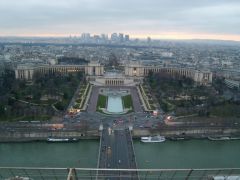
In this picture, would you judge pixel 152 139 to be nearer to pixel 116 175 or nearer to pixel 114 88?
pixel 116 175

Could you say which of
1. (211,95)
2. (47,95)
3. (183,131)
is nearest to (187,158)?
(183,131)

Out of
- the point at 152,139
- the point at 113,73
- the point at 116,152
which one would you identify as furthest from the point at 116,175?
the point at 113,73

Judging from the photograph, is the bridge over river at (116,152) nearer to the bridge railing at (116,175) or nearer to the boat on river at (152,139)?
the bridge railing at (116,175)

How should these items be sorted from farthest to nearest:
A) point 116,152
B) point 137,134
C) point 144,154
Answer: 1. point 137,134
2. point 144,154
3. point 116,152

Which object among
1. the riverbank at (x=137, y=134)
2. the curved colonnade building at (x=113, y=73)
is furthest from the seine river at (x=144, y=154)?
the curved colonnade building at (x=113, y=73)

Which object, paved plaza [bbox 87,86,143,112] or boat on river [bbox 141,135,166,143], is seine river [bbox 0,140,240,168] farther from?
paved plaza [bbox 87,86,143,112]

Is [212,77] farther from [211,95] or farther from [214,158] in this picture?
[214,158]

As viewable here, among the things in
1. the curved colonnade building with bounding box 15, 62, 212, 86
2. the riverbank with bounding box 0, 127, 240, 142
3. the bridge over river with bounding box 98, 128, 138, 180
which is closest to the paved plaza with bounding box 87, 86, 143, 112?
the curved colonnade building with bounding box 15, 62, 212, 86
